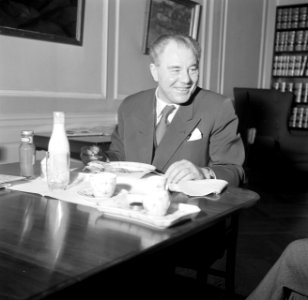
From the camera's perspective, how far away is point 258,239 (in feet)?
10.9

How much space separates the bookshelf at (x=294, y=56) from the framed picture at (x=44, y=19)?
3488mm

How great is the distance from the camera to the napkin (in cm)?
150

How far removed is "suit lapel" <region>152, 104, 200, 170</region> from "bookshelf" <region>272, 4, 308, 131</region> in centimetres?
431

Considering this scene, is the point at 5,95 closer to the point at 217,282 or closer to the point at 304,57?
the point at 217,282

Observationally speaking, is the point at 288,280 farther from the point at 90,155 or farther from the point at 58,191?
the point at 90,155

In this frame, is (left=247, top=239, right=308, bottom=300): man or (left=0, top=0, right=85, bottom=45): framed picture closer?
(left=247, top=239, right=308, bottom=300): man

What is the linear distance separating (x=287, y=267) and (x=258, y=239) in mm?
1950

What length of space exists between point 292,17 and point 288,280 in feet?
17.6

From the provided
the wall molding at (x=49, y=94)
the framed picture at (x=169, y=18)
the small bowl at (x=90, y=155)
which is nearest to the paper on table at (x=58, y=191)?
the small bowl at (x=90, y=155)

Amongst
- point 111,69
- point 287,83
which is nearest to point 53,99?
point 111,69

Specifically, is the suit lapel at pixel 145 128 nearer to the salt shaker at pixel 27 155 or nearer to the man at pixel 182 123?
the man at pixel 182 123

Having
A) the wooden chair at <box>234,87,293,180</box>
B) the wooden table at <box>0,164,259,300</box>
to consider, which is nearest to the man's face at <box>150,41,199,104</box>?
the wooden table at <box>0,164,259,300</box>

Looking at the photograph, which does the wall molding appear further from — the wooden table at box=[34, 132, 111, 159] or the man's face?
the man's face

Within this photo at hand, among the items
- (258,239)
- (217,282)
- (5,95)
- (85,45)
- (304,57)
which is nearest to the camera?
(217,282)
